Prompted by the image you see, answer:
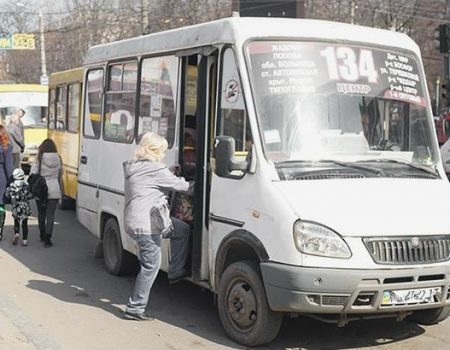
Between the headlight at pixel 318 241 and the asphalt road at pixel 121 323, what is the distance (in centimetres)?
106

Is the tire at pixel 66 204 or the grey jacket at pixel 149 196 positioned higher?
the grey jacket at pixel 149 196

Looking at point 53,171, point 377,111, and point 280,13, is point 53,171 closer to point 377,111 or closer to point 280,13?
point 377,111

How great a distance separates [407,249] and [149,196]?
2.28 m

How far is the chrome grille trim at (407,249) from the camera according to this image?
5.04 m

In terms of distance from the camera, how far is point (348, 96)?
5.87m

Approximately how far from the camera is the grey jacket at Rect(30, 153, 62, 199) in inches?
391

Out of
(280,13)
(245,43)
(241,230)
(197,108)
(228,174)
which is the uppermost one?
(280,13)

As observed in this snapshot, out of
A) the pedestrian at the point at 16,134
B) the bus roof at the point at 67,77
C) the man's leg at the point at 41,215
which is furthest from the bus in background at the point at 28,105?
the man's leg at the point at 41,215

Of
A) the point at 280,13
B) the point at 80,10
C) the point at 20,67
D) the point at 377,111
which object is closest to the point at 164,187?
the point at 377,111

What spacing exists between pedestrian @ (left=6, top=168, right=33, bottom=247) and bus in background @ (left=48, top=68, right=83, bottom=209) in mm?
2312

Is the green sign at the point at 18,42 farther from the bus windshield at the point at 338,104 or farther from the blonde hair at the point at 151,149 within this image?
the bus windshield at the point at 338,104

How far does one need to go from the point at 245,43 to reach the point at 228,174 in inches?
42.5

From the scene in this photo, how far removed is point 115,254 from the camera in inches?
324

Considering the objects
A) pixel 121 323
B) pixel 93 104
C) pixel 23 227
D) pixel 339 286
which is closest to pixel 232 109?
pixel 339 286
